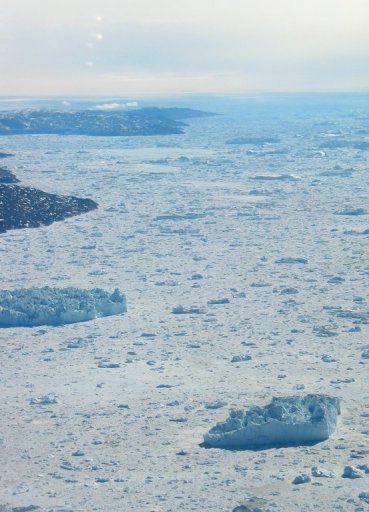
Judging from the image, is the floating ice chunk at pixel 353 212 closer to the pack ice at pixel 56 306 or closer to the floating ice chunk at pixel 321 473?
the pack ice at pixel 56 306

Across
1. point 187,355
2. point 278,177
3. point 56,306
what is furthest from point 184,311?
point 278,177

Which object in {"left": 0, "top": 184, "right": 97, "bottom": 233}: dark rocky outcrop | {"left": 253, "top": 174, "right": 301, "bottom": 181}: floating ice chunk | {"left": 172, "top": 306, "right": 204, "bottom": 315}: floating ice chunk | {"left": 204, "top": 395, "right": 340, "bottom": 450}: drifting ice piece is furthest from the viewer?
{"left": 253, "top": 174, "right": 301, "bottom": 181}: floating ice chunk

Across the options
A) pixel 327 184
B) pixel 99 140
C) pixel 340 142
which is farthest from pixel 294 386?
pixel 99 140

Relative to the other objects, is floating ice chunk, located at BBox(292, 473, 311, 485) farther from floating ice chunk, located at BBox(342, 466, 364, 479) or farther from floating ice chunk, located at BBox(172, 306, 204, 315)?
floating ice chunk, located at BBox(172, 306, 204, 315)

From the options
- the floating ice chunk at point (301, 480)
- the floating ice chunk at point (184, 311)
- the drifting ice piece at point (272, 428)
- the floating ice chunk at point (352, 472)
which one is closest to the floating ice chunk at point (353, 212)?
the floating ice chunk at point (184, 311)

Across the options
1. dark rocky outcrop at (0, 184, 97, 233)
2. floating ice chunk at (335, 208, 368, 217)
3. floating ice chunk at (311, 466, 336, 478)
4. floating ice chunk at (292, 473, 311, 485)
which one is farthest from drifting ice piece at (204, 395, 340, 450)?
floating ice chunk at (335, 208, 368, 217)

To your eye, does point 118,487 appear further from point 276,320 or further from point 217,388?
point 276,320
